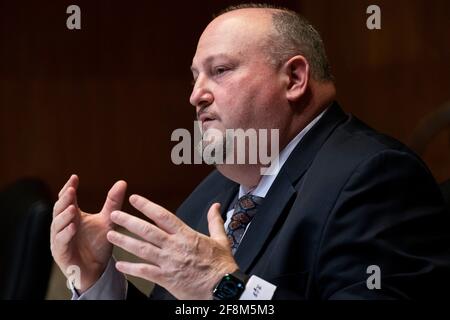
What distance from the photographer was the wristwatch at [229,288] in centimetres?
129

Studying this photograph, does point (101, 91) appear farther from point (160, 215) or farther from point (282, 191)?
point (160, 215)

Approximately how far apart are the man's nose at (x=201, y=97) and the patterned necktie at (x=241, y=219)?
21cm

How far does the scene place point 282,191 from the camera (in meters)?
1.56

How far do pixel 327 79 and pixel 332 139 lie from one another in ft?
0.52

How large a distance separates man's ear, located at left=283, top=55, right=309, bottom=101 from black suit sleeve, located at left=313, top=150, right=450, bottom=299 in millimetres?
251

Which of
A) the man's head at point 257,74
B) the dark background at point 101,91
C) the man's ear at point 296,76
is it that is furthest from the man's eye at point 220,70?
the dark background at point 101,91

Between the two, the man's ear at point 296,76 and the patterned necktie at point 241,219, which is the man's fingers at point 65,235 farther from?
the man's ear at point 296,76

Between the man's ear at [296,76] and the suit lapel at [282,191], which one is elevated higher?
the man's ear at [296,76]

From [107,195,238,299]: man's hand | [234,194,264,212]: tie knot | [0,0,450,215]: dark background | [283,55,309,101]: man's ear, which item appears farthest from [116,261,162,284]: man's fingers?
[0,0,450,215]: dark background

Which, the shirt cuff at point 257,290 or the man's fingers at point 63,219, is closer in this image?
the shirt cuff at point 257,290

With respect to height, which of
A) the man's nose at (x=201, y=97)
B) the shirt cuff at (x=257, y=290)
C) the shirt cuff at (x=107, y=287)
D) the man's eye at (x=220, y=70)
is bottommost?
the shirt cuff at (x=107, y=287)

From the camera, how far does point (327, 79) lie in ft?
5.52

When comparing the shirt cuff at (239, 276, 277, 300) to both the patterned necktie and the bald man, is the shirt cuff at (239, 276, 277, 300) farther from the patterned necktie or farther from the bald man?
the patterned necktie
